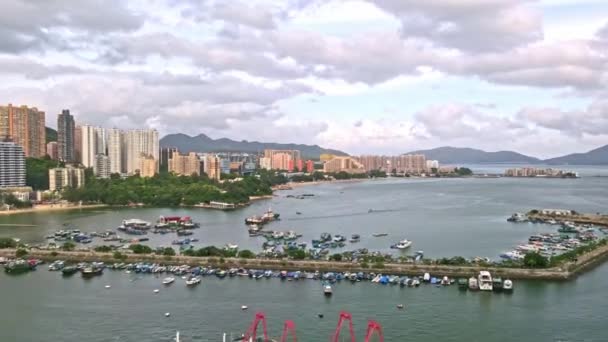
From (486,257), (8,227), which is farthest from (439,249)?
→ (8,227)

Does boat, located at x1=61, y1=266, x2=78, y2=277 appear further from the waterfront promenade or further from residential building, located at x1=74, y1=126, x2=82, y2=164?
residential building, located at x1=74, y1=126, x2=82, y2=164

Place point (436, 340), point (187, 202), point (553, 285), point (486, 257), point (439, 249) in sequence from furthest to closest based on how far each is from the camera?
point (187, 202) → point (439, 249) → point (486, 257) → point (553, 285) → point (436, 340)

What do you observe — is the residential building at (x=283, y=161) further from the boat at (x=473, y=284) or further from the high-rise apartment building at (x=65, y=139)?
the boat at (x=473, y=284)

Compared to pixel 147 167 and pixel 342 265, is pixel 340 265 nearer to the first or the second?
pixel 342 265

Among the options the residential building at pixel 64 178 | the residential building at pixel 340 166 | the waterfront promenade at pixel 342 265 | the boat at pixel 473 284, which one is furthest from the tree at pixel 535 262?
the residential building at pixel 340 166

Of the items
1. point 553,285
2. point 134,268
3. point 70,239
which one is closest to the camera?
point 553,285

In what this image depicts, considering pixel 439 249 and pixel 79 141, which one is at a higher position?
pixel 79 141

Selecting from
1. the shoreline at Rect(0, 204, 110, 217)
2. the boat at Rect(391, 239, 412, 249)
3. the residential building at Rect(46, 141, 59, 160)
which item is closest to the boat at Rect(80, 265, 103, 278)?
the boat at Rect(391, 239, 412, 249)

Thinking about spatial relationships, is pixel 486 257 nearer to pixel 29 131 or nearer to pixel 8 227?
pixel 8 227
